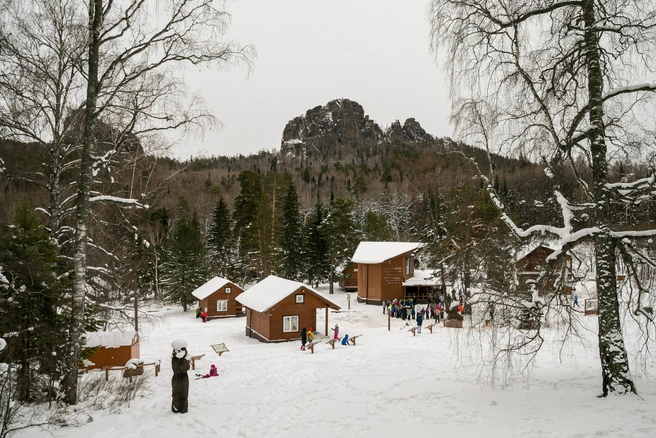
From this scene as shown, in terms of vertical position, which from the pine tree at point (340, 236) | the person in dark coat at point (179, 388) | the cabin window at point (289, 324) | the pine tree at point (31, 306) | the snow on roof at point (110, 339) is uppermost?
the pine tree at point (340, 236)

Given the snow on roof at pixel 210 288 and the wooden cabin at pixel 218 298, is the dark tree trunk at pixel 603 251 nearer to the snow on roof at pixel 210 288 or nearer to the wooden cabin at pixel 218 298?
the wooden cabin at pixel 218 298

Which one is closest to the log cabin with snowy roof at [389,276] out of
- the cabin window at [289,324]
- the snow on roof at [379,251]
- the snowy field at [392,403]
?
the snow on roof at [379,251]

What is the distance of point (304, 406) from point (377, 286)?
2974 centimetres

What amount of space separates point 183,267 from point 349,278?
18.3 m

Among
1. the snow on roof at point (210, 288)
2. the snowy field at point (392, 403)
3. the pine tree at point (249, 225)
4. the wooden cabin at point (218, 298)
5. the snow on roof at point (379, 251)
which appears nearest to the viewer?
the snowy field at point (392, 403)

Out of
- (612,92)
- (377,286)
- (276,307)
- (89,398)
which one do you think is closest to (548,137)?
(612,92)

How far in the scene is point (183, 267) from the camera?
3950cm

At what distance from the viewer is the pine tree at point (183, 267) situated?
1554 inches

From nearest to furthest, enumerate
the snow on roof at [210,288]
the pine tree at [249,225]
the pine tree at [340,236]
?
Result: the snow on roof at [210,288]
the pine tree at [340,236]
the pine tree at [249,225]

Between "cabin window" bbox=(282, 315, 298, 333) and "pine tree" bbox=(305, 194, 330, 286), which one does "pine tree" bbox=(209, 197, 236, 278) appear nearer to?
"pine tree" bbox=(305, 194, 330, 286)

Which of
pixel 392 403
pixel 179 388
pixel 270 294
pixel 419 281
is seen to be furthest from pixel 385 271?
pixel 179 388

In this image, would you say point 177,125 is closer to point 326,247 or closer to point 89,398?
point 89,398

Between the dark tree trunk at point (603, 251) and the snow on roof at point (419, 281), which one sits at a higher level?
the dark tree trunk at point (603, 251)

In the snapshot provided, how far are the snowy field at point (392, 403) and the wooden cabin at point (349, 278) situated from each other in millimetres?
30559
